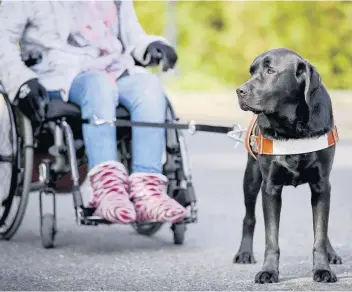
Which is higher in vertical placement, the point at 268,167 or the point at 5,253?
the point at 268,167

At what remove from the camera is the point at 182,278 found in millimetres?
5113

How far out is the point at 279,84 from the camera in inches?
187

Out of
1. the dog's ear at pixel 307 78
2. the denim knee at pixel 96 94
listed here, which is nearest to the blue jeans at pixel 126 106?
the denim knee at pixel 96 94

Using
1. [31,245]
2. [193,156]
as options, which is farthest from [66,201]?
[193,156]

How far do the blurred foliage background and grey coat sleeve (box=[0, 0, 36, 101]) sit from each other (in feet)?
52.4

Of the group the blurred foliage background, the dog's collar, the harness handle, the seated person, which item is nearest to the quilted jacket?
the seated person

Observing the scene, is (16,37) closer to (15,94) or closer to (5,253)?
(15,94)

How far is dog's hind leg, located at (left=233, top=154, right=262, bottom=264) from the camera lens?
17.7 ft

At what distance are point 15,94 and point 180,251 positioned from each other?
116 centimetres

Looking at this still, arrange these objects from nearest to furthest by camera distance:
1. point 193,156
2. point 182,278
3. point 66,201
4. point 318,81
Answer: point 318,81, point 182,278, point 66,201, point 193,156

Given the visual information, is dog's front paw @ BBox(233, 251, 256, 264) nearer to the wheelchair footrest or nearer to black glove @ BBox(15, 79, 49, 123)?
the wheelchair footrest

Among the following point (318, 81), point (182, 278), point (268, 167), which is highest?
point (318, 81)

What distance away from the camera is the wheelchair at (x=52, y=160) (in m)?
6.00

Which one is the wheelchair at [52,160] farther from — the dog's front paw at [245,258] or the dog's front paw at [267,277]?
the dog's front paw at [267,277]
